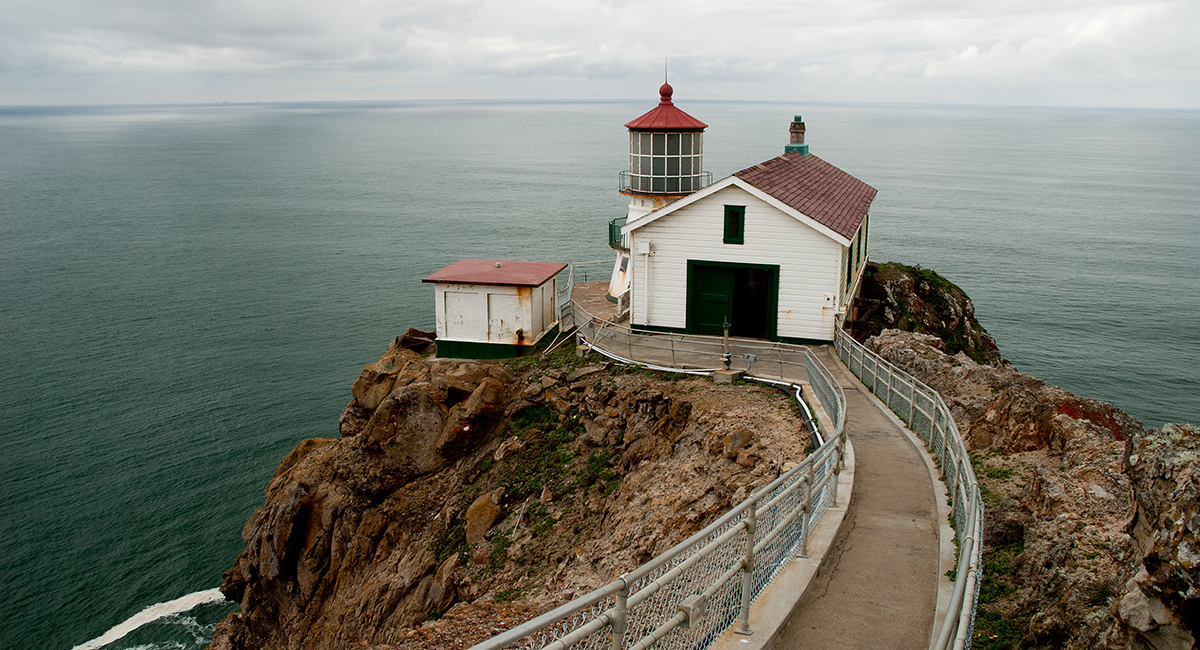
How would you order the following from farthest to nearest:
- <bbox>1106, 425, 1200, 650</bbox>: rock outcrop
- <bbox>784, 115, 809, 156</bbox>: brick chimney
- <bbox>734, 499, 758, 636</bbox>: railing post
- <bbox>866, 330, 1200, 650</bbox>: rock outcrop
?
<bbox>784, 115, 809, 156</bbox>: brick chimney < <bbox>734, 499, 758, 636</bbox>: railing post < <bbox>866, 330, 1200, 650</bbox>: rock outcrop < <bbox>1106, 425, 1200, 650</bbox>: rock outcrop

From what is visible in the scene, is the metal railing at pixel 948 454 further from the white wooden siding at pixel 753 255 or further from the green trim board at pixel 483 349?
the green trim board at pixel 483 349

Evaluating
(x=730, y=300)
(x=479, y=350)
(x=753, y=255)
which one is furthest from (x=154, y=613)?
(x=753, y=255)

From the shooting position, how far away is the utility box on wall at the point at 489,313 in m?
22.9

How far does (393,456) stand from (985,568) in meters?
14.3

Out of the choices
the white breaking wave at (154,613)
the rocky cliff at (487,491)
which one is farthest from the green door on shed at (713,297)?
the white breaking wave at (154,613)

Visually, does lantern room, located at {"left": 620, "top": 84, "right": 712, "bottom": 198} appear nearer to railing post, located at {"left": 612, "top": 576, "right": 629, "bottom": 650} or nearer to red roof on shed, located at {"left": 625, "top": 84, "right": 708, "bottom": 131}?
red roof on shed, located at {"left": 625, "top": 84, "right": 708, "bottom": 131}

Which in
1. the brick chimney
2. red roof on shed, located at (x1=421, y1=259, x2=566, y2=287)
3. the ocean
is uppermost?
the brick chimney

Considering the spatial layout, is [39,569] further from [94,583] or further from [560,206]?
[560,206]

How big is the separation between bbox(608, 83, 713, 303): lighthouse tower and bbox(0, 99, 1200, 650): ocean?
16.5 meters

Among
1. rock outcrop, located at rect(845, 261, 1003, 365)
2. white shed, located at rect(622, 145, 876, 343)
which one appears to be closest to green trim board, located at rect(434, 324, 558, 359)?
white shed, located at rect(622, 145, 876, 343)

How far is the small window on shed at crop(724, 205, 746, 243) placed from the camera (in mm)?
20562

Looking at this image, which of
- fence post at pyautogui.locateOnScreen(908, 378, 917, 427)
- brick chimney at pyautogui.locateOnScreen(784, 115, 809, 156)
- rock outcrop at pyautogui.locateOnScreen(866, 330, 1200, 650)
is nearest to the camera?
rock outcrop at pyautogui.locateOnScreen(866, 330, 1200, 650)

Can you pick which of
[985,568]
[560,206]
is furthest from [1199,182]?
[985,568]

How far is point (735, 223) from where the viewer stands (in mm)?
20734
